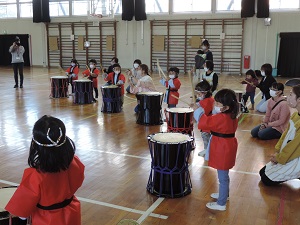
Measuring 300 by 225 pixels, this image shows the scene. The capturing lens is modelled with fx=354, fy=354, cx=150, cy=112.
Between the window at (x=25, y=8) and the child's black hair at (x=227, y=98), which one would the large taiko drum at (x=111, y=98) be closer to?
the child's black hair at (x=227, y=98)

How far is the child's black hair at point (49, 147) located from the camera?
7.07ft

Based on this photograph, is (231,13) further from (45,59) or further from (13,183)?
(13,183)

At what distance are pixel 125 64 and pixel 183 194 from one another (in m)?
17.7

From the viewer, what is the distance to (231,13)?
1830cm

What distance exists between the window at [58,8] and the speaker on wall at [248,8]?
10.8 meters

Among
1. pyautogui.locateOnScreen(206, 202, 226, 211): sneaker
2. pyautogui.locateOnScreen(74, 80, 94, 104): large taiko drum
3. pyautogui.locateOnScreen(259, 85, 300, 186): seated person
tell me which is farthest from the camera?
pyautogui.locateOnScreen(74, 80, 94, 104): large taiko drum

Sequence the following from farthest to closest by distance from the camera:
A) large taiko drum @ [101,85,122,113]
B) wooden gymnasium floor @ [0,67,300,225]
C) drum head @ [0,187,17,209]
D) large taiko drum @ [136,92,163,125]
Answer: large taiko drum @ [101,85,122,113]
large taiko drum @ [136,92,163,125]
wooden gymnasium floor @ [0,67,300,225]
drum head @ [0,187,17,209]

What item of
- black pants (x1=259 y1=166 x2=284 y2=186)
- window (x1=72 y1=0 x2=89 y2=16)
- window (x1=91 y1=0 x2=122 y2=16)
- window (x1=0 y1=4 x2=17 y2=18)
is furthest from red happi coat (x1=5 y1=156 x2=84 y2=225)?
window (x1=0 y1=4 x2=17 y2=18)

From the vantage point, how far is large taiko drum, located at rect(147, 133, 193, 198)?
4016 millimetres

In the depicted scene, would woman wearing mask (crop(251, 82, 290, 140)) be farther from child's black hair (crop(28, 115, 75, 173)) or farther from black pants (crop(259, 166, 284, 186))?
child's black hair (crop(28, 115, 75, 173))

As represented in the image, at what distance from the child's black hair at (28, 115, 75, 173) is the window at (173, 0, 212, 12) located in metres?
18.0

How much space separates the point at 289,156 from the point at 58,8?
20.8 metres

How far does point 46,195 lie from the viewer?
7.40 feet

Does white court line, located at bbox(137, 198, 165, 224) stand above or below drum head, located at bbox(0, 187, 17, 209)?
below
